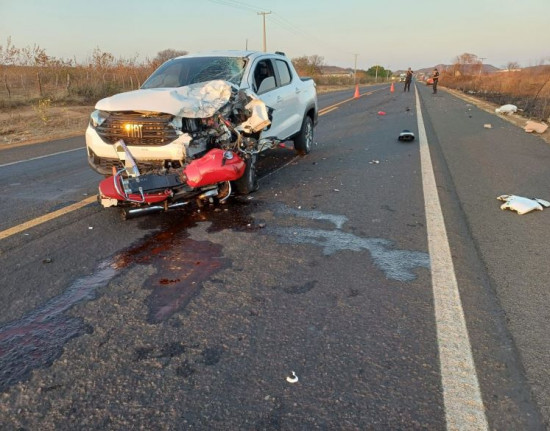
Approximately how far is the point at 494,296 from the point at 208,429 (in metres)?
2.29

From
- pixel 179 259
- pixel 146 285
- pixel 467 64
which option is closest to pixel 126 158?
pixel 179 259

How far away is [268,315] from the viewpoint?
9.57 ft

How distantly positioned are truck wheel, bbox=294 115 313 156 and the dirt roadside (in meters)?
6.05

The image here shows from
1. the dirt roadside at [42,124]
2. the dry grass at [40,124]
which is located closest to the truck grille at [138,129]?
the dirt roadside at [42,124]

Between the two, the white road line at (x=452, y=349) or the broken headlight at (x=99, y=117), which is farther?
the broken headlight at (x=99, y=117)

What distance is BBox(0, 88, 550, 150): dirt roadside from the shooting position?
12.9m

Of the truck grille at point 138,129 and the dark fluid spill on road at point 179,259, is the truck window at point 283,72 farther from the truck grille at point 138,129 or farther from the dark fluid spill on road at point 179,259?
the dark fluid spill on road at point 179,259

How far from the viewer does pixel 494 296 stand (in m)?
3.17

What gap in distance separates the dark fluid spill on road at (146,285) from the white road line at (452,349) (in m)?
1.74

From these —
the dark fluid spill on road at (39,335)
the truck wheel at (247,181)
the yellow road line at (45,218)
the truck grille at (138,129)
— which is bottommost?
the dark fluid spill on road at (39,335)

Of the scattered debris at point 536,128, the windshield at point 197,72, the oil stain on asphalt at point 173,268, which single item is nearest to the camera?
the oil stain on asphalt at point 173,268

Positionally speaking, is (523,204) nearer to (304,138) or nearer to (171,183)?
(171,183)

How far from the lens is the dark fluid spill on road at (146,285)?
→ 252 centimetres

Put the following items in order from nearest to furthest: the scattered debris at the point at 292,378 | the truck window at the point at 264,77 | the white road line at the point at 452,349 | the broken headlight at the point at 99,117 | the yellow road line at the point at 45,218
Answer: the white road line at the point at 452,349
the scattered debris at the point at 292,378
the yellow road line at the point at 45,218
the broken headlight at the point at 99,117
the truck window at the point at 264,77
